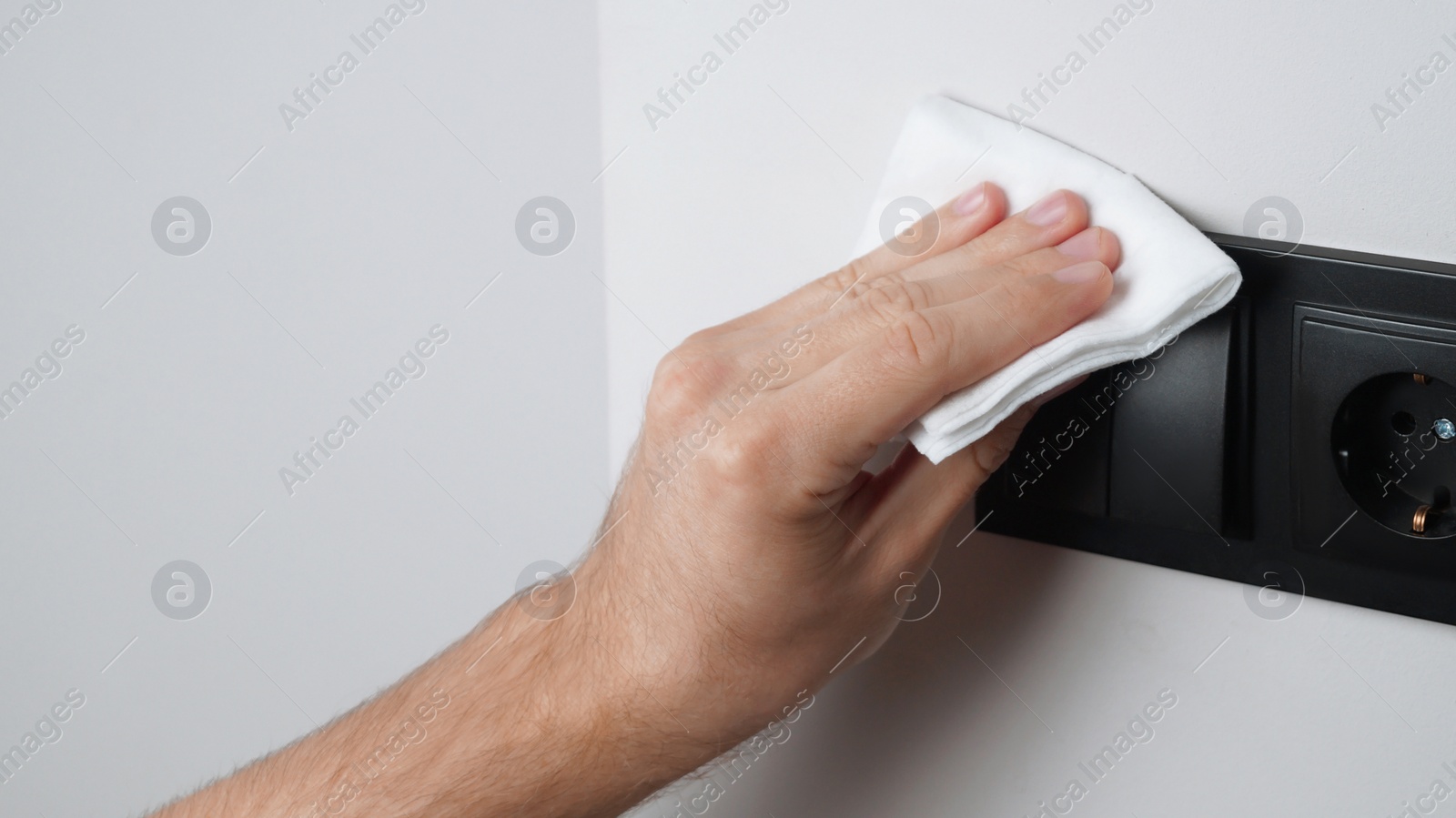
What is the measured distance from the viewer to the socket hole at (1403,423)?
0.43 m

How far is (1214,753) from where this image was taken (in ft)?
1.65

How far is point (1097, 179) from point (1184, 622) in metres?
0.22

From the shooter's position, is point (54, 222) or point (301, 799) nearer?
point (301, 799)

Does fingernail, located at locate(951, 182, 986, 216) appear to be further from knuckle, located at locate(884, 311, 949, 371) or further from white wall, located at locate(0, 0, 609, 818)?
white wall, located at locate(0, 0, 609, 818)

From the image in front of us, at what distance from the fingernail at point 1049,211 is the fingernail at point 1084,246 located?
0.01 metres

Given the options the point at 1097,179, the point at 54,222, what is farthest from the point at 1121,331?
the point at 54,222

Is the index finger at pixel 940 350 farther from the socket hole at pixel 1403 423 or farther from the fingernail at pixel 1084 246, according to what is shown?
the socket hole at pixel 1403 423

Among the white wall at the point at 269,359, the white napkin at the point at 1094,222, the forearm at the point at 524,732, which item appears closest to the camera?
the white napkin at the point at 1094,222

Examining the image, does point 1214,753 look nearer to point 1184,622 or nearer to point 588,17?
point 1184,622

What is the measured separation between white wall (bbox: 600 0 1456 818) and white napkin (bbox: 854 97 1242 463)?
18mm

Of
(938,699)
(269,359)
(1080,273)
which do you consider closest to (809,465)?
(1080,273)

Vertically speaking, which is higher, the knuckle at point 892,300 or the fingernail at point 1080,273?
the knuckle at point 892,300

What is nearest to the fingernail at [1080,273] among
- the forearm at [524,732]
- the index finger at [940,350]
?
the index finger at [940,350]

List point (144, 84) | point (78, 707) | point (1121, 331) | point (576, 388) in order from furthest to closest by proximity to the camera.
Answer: point (78, 707), point (144, 84), point (576, 388), point (1121, 331)
